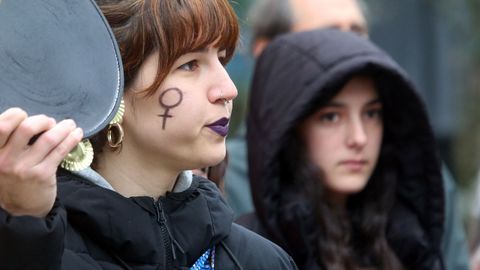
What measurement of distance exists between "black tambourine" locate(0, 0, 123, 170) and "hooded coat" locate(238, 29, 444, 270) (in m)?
2.00

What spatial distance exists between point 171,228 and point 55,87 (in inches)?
21.4

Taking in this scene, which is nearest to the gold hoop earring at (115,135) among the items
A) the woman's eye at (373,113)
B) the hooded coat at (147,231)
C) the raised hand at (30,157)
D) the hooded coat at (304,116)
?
the hooded coat at (147,231)

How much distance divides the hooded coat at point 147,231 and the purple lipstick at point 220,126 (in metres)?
0.19

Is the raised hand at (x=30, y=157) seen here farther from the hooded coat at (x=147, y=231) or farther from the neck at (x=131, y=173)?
the neck at (x=131, y=173)

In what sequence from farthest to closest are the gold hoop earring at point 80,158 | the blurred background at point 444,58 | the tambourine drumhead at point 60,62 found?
the blurred background at point 444,58, the gold hoop earring at point 80,158, the tambourine drumhead at point 60,62

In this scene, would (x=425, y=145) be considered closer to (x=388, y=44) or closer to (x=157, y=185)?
(x=157, y=185)

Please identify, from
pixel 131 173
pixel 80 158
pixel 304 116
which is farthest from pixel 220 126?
pixel 304 116

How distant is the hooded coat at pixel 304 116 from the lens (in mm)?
4547

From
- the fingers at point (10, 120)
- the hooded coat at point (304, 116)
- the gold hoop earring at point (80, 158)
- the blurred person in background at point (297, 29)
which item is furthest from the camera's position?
the blurred person in background at point (297, 29)

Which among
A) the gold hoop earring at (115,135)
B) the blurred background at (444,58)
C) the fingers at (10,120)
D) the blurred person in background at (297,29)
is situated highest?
the fingers at (10,120)

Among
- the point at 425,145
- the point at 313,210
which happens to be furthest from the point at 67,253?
the point at 425,145

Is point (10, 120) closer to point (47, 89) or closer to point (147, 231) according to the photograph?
point (47, 89)

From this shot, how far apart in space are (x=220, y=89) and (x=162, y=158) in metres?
0.22

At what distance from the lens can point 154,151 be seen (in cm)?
294
